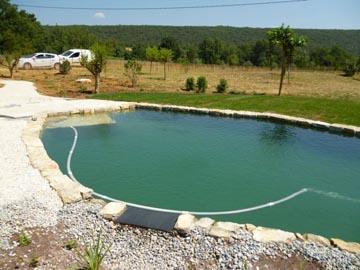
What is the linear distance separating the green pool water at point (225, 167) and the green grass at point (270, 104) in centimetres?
120

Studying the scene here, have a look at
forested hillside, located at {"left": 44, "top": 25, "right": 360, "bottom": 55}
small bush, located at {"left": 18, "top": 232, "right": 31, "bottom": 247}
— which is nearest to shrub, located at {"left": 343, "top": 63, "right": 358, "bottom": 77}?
small bush, located at {"left": 18, "top": 232, "right": 31, "bottom": 247}

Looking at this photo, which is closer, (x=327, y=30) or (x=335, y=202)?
(x=335, y=202)

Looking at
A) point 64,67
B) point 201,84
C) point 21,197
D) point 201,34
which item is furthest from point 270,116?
point 201,34

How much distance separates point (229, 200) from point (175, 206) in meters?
0.92

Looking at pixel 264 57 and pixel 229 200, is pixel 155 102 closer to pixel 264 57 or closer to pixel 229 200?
pixel 229 200

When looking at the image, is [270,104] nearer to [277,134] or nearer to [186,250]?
[277,134]

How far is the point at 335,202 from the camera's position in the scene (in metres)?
6.18

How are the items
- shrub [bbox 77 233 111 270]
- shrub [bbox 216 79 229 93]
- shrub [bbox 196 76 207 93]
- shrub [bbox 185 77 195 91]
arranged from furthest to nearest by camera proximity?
shrub [bbox 185 77 195 91] < shrub [bbox 196 76 207 93] < shrub [bbox 216 79 229 93] < shrub [bbox 77 233 111 270]

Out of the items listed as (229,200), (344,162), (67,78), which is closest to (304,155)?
(344,162)

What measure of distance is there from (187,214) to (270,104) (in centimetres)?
911

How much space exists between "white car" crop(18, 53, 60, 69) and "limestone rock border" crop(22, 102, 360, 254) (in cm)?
1553

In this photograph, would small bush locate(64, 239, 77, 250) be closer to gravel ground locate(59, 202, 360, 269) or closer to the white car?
gravel ground locate(59, 202, 360, 269)

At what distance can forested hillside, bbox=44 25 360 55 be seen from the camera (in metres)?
78.2

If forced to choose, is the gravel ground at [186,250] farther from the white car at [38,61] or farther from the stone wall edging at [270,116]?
the white car at [38,61]
